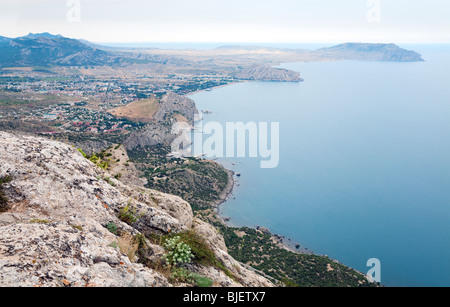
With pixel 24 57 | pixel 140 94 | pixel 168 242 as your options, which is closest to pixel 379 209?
pixel 168 242

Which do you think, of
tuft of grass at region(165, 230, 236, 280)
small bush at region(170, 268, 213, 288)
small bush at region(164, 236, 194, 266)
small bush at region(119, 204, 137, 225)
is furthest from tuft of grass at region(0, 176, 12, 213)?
tuft of grass at region(165, 230, 236, 280)

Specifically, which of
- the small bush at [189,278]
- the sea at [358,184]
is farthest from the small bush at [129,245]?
the sea at [358,184]

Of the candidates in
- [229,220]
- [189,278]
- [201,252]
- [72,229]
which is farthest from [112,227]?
[229,220]

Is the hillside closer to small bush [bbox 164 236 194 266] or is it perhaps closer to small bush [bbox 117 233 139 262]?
small bush [bbox 117 233 139 262]

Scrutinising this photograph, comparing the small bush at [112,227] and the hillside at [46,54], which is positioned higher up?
the hillside at [46,54]

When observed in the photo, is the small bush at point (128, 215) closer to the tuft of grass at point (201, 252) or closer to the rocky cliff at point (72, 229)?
the rocky cliff at point (72, 229)
